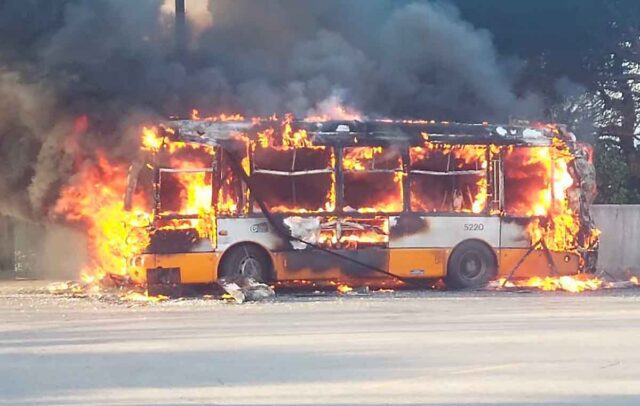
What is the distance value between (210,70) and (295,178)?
12.6ft

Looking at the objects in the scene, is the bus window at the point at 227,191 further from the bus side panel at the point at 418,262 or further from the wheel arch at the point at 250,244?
the bus side panel at the point at 418,262

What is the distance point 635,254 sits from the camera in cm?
1797

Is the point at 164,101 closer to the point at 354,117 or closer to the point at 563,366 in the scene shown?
the point at 354,117

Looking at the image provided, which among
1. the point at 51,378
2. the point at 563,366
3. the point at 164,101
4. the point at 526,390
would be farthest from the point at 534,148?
the point at 51,378

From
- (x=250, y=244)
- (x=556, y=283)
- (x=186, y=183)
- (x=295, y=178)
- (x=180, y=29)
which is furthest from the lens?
(x=180, y=29)

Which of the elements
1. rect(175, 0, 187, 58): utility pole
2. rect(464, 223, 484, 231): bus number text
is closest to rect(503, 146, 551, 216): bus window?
rect(464, 223, 484, 231): bus number text

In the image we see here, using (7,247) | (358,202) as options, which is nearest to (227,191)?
(358,202)

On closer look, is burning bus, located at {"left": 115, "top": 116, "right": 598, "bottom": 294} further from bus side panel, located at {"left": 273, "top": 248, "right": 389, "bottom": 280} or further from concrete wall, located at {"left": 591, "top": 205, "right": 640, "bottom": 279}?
concrete wall, located at {"left": 591, "top": 205, "right": 640, "bottom": 279}

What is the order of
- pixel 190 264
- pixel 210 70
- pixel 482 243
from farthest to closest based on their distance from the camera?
1. pixel 210 70
2. pixel 482 243
3. pixel 190 264

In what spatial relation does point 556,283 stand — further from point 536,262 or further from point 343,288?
point 343,288

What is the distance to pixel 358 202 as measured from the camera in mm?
13703

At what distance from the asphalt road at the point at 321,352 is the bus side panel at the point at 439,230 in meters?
1.46

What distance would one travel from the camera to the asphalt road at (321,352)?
6730 millimetres

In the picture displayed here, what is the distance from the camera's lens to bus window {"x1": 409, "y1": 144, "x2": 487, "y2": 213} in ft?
45.9
